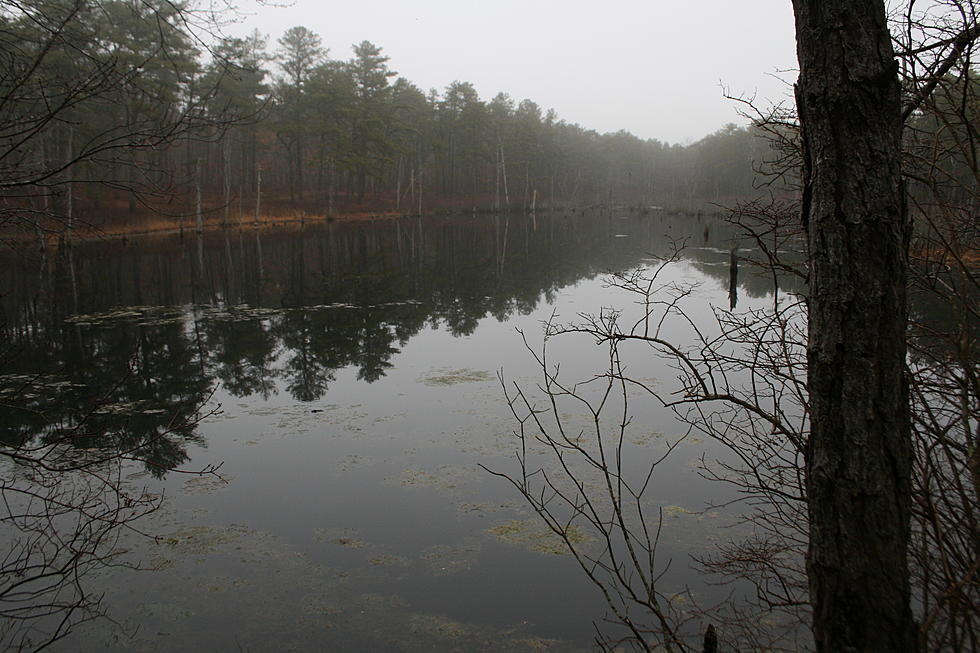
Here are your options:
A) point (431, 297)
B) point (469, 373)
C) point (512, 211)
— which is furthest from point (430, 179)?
point (469, 373)

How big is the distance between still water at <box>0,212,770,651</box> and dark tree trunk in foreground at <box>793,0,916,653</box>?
2212 mm

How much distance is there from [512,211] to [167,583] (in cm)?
6410

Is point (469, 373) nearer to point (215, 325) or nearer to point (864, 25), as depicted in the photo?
point (215, 325)

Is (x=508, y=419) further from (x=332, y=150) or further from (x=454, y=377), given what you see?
(x=332, y=150)

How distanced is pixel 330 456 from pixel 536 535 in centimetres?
241

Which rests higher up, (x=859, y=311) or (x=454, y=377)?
(x=859, y=311)

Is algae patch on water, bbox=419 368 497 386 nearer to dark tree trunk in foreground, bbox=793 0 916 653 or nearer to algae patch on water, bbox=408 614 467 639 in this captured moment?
algae patch on water, bbox=408 614 467 639

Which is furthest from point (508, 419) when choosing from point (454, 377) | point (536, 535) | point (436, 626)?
point (436, 626)

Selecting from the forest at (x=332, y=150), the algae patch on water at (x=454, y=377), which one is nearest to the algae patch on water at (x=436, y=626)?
the algae patch on water at (x=454, y=377)

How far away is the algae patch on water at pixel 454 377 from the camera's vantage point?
887 centimetres

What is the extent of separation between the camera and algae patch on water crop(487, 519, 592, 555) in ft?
15.4

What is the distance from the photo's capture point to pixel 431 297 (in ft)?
51.5

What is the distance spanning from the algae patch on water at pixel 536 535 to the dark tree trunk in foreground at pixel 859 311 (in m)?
2.94

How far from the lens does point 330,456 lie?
638 centimetres
